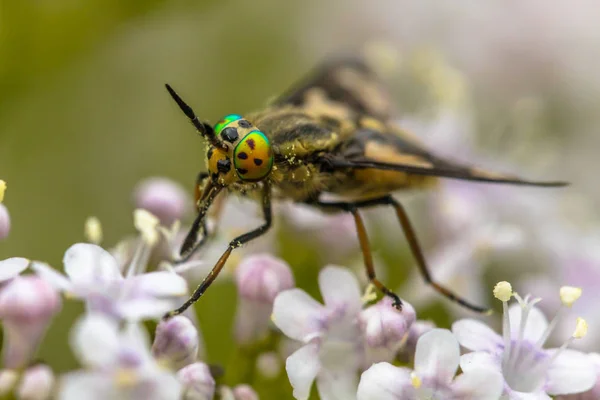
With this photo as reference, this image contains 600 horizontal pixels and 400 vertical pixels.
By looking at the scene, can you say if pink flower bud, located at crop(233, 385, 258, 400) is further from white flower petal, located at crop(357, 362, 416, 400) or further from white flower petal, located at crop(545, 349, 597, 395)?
white flower petal, located at crop(545, 349, 597, 395)

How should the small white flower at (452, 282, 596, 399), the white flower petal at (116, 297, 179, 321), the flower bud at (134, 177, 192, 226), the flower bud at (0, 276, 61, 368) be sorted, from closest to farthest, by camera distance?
the white flower petal at (116, 297, 179, 321), the flower bud at (0, 276, 61, 368), the small white flower at (452, 282, 596, 399), the flower bud at (134, 177, 192, 226)

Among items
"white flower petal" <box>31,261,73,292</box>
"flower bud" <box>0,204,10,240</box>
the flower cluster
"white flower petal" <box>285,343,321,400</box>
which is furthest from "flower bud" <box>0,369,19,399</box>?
"white flower petal" <box>285,343,321,400</box>

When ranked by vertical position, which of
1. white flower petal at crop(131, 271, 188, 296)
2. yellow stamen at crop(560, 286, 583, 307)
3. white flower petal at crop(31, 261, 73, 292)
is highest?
white flower petal at crop(31, 261, 73, 292)

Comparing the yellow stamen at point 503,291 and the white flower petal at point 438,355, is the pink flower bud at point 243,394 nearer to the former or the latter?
the white flower petal at point 438,355

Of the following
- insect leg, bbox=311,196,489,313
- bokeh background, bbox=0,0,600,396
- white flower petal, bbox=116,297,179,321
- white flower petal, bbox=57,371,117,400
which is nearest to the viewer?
white flower petal, bbox=57,371,117,400

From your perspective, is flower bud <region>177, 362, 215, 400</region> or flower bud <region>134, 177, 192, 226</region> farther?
flower bud <region>134, 177, 192, 226</region>

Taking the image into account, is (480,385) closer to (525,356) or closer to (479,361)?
(479,361)

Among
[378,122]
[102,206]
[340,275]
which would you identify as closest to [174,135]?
[102,206]
